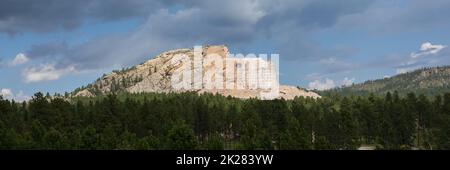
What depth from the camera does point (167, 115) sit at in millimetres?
151500

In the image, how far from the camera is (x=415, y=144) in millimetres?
145250

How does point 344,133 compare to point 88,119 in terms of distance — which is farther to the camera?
point 88,119

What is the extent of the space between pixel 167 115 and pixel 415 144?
222ft

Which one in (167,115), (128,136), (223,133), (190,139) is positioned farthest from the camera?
(223,133)

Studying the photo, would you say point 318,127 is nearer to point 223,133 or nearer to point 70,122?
point 223,133

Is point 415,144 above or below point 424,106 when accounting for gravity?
below
